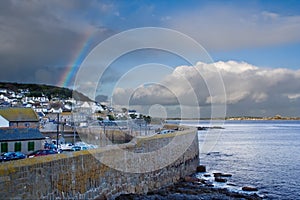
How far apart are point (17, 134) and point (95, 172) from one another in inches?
809

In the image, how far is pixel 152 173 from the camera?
16703 mm

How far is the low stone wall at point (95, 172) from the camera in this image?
834 centimetres

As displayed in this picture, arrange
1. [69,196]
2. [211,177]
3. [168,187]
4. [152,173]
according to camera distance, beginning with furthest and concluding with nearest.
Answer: [211,177] → [168,187] → [152,173] → [69,196]

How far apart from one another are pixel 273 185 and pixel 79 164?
16508 mm

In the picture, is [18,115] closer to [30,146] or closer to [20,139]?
[30,146]

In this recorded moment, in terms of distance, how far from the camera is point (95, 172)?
11539 mm

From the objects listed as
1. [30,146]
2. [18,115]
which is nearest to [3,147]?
[30,146]

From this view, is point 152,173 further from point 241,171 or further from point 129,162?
point 241,171

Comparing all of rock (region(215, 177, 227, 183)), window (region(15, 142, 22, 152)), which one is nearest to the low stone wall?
rock (region(215, 177, 227, 183))

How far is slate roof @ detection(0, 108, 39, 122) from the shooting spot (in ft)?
167

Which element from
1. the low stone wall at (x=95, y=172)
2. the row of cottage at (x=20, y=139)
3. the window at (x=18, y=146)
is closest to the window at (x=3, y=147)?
the row of cottage at (x=20, y=139)

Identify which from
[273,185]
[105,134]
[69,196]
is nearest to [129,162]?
[69,196]

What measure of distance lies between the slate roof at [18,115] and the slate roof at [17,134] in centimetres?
2173

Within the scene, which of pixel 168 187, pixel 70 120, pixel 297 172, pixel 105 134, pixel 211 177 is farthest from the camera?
pixel 70 120
